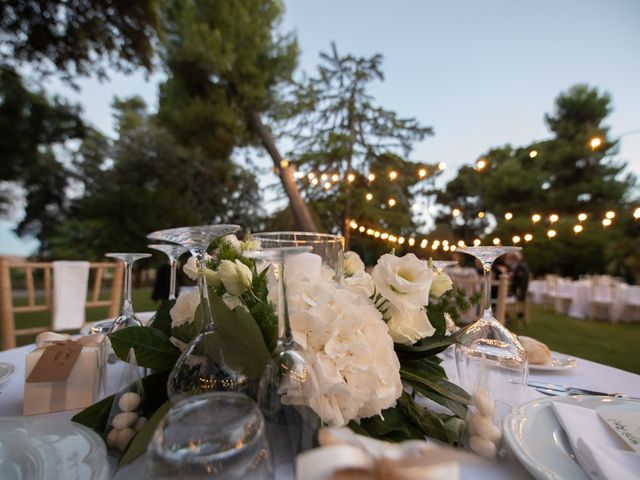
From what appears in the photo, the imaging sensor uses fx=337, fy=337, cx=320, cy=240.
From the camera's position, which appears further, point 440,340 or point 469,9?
point 469,9

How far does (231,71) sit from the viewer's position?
4883 mm

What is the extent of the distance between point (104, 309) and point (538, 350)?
6125mm

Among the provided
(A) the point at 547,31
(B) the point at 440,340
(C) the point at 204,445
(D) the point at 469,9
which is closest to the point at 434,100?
(D) the point at 469,9

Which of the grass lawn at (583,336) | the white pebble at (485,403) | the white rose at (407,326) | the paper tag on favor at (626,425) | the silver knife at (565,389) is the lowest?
the grass lawn at (583,336)

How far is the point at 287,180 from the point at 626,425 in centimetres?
460

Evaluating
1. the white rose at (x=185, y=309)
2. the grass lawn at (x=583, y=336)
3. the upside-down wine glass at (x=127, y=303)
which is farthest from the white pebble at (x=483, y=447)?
the grass lawn at (x=583, y=336)

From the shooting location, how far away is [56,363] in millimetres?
580

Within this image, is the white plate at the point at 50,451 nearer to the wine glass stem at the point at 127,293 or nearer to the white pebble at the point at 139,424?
the white pebble at the point at 139,424

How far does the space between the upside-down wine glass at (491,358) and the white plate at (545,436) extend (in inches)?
1.0

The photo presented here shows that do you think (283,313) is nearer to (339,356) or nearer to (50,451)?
(339,356)

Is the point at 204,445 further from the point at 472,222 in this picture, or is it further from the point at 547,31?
the point at 472,222

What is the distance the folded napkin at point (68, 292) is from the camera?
1.75m

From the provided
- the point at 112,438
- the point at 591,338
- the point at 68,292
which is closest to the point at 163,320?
the point at 112,438

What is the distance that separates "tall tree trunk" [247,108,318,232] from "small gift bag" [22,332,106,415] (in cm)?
394
